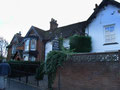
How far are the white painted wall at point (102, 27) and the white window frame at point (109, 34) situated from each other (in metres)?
0.28

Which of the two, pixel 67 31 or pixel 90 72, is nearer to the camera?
pixel 90 72

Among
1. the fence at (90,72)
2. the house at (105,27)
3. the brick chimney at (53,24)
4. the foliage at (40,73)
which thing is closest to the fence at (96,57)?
the fence at (90,72)

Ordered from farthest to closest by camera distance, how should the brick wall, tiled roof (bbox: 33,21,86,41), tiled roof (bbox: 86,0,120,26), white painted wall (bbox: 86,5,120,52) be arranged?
the brick wall, tiled roof (bbox: 33,21,86,41), tiled roof (bbox: 86,0,120,26), white painted wall (bbox: 86,5,120,52)

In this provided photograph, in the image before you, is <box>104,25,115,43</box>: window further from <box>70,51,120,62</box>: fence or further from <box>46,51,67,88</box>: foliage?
<box>46,51,67,88</box>: foliage

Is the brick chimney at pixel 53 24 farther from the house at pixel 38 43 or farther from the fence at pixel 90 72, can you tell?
the fence at pixel 90 72

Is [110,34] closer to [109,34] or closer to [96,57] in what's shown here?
[109,34]

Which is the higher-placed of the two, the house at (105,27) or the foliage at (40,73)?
the house at (105,27)

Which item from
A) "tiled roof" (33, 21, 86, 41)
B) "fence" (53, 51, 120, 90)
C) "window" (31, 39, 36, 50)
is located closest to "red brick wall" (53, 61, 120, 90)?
"fence" (53, 51, 120, 90)

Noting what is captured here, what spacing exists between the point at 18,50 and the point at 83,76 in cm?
1926

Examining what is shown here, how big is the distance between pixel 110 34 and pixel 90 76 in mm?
5994

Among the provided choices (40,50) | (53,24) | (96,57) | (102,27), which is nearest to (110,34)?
(102,27)

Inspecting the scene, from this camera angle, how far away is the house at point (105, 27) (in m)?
11.5

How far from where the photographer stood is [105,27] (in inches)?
484

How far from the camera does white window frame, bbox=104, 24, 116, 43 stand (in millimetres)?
11670
